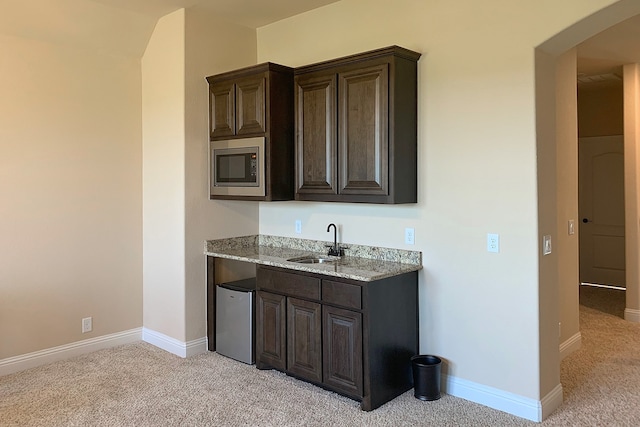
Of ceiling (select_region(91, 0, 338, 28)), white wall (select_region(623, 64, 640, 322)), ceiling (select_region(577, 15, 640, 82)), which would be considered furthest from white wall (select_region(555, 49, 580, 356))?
ceiling (select_region(91, 0, 338, 28))

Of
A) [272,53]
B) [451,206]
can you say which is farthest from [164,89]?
[451,206]

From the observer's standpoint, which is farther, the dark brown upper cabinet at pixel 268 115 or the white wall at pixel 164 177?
the white wall at pixel 164 177

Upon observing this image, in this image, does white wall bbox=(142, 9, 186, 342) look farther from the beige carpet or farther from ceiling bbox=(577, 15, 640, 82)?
ceiling bbox=(577, 15, 640, 82)

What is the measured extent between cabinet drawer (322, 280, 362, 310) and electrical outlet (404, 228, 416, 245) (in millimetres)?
632

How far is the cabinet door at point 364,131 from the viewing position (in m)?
3.30

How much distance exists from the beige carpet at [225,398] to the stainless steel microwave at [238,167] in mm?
1369

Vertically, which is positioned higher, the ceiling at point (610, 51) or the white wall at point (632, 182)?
the ceiling at point (610, 51)

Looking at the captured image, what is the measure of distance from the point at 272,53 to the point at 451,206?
2193mm

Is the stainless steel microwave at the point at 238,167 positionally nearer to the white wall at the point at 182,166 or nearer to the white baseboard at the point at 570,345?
the white wall at the point at 182,166

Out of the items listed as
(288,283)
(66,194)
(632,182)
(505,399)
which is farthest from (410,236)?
(632,182)

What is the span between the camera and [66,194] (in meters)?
4.10

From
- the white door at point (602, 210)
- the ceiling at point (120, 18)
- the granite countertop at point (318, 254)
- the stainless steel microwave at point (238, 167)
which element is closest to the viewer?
the granite countertop at point (318, 254)

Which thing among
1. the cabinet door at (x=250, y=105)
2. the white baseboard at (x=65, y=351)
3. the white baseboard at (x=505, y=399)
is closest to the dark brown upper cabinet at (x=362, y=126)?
the cabinet door at (x=250, y=105)

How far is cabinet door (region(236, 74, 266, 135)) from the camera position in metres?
3.84
